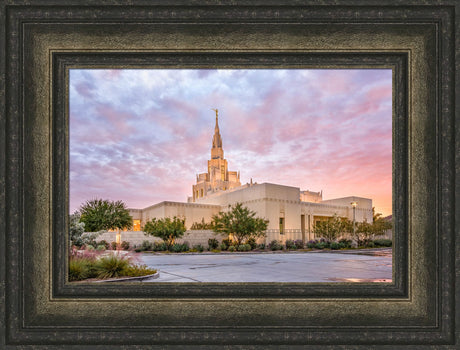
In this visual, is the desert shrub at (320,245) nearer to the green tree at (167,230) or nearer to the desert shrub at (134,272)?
the green tree at (167,230)

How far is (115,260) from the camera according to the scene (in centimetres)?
667

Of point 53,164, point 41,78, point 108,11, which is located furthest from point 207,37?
point 53,164

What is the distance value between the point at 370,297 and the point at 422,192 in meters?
1.27

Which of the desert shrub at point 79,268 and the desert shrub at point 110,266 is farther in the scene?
the desert shrub at point 110,266

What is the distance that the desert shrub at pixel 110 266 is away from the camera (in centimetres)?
648

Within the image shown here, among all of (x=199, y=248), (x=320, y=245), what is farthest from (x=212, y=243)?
(x=320, y=245)

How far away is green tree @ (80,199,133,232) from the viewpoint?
24.6 metres

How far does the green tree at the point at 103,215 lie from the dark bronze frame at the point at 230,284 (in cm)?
2247

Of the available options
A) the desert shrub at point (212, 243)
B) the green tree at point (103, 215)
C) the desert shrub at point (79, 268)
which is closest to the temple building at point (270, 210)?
the desert shrub at point (212, 243)

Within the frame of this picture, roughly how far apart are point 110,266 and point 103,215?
65.1 ft

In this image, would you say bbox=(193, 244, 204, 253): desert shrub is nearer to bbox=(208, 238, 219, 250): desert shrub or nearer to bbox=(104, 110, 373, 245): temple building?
bbox=(208, 238, 219, 250): desert shrub

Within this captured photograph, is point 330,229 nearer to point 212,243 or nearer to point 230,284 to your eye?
point 212,243

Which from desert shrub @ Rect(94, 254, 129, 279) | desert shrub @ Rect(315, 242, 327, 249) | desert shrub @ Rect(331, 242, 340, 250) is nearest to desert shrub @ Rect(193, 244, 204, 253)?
desert shrub @ Rect(315, 242, 327, 249)

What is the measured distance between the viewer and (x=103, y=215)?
25.0 metres
